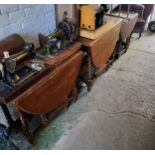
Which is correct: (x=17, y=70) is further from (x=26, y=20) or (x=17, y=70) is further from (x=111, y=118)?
(x=111, y=118)

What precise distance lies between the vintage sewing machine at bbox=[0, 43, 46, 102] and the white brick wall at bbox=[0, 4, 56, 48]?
0.89 feet

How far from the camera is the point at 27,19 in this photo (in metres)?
1.92

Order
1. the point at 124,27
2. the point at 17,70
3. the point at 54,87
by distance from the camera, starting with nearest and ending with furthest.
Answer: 1. the point at 17,70
2. the point at 54,87
3. the point at 124,27

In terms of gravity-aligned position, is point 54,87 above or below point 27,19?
below

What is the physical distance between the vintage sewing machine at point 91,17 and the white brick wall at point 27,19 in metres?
0.35

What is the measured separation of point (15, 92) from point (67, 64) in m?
0.59

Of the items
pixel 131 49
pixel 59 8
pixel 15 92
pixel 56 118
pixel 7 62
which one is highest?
pixel 59 8

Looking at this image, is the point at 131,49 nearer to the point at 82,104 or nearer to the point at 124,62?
the point at 124,62

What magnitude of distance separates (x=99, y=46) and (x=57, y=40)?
1.85ft

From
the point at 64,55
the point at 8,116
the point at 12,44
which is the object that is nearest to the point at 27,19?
the point at 12,44

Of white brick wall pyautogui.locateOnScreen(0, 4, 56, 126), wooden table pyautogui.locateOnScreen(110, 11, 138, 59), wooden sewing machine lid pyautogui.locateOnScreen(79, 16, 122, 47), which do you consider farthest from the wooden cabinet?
Result: wooden table pyautogui.locateOnScreen(110, 11, 138, 59)
